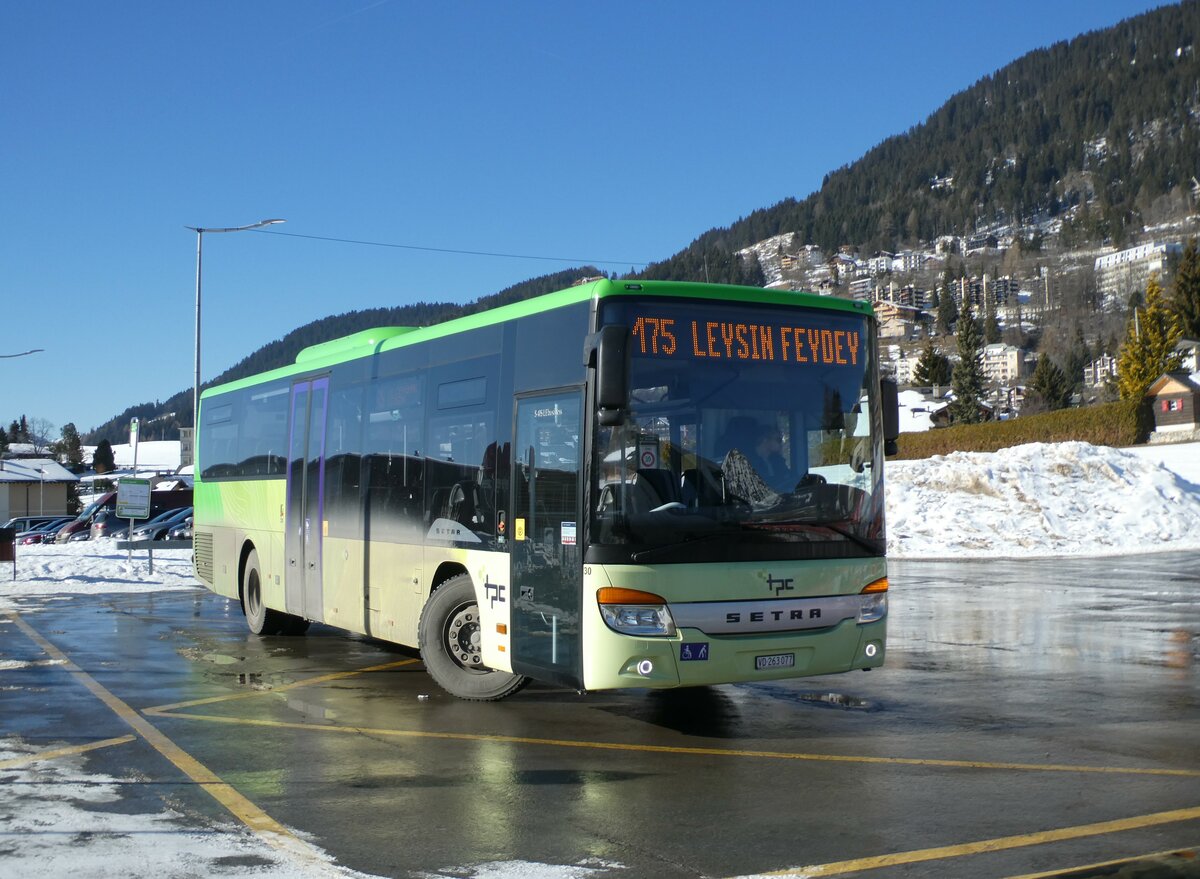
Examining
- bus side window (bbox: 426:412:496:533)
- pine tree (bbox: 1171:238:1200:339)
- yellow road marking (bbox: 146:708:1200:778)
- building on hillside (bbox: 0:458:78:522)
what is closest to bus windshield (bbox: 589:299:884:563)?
yellow road marking (bbox: 146:708:1200:778)

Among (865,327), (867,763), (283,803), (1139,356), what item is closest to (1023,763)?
(867,763)

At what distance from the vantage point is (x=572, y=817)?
681cm

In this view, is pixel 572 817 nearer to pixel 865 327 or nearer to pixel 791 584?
pixel 791 584

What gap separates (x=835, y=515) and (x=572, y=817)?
338 centimetres

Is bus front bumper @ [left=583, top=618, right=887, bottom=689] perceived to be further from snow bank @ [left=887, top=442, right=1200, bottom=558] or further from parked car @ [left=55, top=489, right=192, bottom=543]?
parked car @ [left=55, top=489, right=192, bottom=543]

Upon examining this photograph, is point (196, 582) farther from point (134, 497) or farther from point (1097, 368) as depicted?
point (1097, 368)

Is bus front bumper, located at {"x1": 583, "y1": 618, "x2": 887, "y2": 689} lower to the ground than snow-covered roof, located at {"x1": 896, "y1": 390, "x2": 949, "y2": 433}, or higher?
lower

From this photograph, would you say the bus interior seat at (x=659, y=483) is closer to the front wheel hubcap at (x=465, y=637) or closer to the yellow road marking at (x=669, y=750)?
the yellow road marking at (x=669, y=750)

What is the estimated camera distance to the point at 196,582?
25312mm

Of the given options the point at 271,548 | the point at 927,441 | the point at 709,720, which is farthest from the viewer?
the point at 927,441

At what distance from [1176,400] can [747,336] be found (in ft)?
285

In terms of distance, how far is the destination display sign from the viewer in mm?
8930

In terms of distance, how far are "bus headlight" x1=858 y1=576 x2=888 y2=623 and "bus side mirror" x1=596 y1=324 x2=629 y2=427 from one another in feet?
8.03

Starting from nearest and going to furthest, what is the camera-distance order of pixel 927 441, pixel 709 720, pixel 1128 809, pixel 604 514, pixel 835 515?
pixel 1128 809 < pixel 604 514 < pixel 835 515 < pixel 709 720 < pixel 927 441
